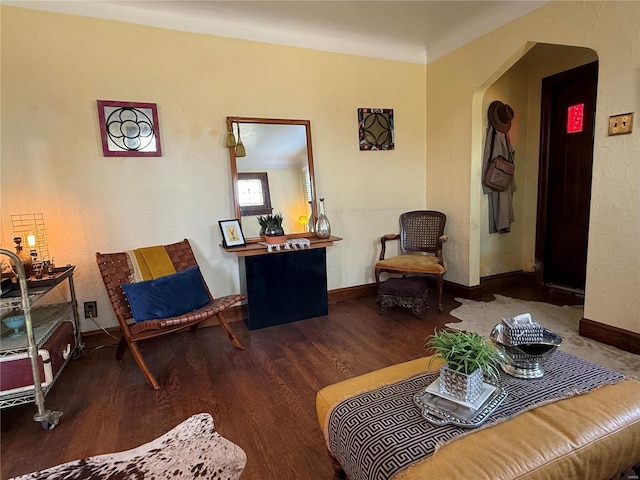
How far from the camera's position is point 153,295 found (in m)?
2.34

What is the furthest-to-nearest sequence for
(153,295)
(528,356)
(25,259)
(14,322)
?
(153,295) < (25,259) < (14,322) < (528,356)

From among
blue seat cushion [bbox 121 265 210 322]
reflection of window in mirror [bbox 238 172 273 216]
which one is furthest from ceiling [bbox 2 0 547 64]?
blue seat cushion [bbox 121 265 210 322]

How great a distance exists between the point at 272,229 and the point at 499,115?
2.77 meters

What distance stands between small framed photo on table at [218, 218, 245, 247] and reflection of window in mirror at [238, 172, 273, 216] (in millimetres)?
161

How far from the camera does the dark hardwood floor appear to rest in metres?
1.61

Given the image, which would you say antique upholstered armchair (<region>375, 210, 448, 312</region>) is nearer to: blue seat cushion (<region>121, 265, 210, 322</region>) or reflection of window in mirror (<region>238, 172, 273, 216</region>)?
reflection of window in mirror (<region>238, 172, 273, 216</region>)

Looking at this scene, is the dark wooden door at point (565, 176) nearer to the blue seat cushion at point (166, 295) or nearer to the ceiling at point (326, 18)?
the ceiling at point (326, 18)

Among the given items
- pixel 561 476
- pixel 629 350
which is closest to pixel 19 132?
pixel 561 476

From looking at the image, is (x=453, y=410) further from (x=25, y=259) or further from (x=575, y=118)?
(x=575, y=118)

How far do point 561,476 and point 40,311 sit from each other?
115 inches

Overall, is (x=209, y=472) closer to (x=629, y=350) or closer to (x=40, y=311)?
(x=40, y=311)

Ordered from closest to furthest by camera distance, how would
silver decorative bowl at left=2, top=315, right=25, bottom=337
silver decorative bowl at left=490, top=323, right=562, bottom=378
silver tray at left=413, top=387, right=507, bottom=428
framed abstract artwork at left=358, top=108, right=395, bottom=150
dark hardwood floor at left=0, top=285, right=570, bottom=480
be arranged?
silver tray at left=413, top=387, right=507, bottom=428, silver decorative bowl at left=490, top=323, right=562, bottom=378, dark hardwood floor at left=0, top=285, right=570, bottom=480, silver decorative bowl at left=2, top=315, right=25, bottom=337, framed abstract artwork at left=358, top=108, right=395, bottom=150

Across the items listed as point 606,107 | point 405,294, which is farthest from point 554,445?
point 606,107

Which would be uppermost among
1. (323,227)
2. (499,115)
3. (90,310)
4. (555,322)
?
(499,115)
